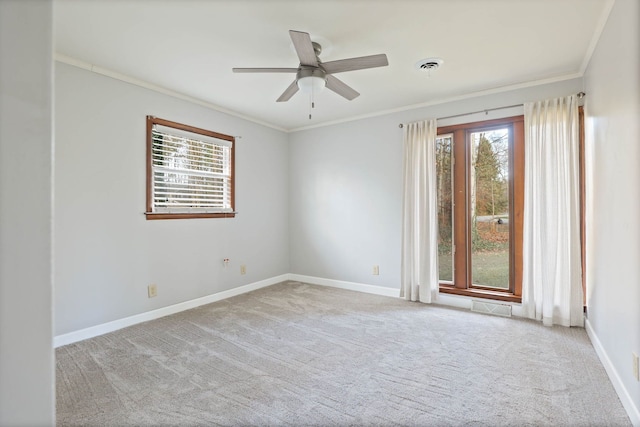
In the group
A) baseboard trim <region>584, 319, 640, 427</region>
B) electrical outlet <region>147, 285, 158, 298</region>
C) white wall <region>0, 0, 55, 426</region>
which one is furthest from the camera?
electrical outlet <region>147, 285, 158, 298</region>

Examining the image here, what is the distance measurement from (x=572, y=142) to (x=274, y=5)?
3030 mm

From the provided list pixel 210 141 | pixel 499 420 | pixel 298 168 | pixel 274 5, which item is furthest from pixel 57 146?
pixel 499 420

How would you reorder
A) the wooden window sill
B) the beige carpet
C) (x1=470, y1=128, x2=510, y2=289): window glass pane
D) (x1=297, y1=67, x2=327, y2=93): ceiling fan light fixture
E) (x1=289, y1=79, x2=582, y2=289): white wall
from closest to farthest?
the beige carpet < (x1=297, y1=67, x2=327, y2=93): ceiling fan light fixture < the wooden window sill < (x1=470, y1=128, x2=510, y2=289): window glass pane < (x1=289, y1=79, x2=582, y2=289): white wall

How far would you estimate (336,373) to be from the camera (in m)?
2.26

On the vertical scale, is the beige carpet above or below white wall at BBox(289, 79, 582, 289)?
below

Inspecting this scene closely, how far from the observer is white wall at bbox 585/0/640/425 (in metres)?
1.71

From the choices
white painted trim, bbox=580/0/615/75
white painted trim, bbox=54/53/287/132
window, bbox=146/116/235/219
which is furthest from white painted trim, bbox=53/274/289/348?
white painted trim, bbox=580/0/615/75

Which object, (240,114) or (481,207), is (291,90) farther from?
(481,207)

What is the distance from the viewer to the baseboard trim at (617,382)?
169cm

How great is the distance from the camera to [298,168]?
516cm

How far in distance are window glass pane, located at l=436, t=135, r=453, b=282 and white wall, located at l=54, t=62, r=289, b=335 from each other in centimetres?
269

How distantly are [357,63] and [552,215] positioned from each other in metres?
2.52

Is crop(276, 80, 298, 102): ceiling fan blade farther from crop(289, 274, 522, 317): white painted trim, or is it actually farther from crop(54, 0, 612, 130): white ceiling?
crop(289, 274, 522, 317): white painted trim

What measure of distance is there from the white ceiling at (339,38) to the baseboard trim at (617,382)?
2391 millimetres
